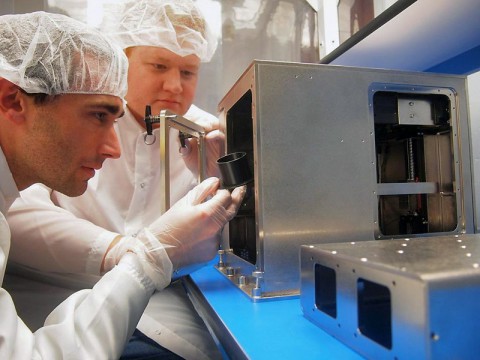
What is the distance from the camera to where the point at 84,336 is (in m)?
0.59

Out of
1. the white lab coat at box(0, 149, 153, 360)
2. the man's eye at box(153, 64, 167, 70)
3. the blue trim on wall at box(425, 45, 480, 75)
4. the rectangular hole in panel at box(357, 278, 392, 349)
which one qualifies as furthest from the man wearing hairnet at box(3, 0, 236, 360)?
the blue trim on wall at box(425, 45, 480, 75)

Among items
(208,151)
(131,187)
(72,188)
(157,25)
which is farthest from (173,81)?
(72,188)

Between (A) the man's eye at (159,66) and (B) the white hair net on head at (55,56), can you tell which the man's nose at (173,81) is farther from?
(B) the white hair net on head at (55,56)

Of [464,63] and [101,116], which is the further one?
[464,63]

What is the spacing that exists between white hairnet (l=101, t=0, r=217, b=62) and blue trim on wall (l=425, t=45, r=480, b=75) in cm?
93

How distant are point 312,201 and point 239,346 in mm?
372

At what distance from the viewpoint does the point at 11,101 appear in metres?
0.80

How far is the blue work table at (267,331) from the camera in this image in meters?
0.50

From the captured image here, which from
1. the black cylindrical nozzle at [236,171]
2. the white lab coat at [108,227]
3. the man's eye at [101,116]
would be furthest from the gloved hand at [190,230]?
the man's eye at [101,116]

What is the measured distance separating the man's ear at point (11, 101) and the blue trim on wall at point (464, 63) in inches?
55.1

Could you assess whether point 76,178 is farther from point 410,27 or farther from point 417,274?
point 410,27

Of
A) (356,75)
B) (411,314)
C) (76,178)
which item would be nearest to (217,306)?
(411,314)

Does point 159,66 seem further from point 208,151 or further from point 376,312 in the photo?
point 376,312

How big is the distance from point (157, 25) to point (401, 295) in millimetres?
1228
